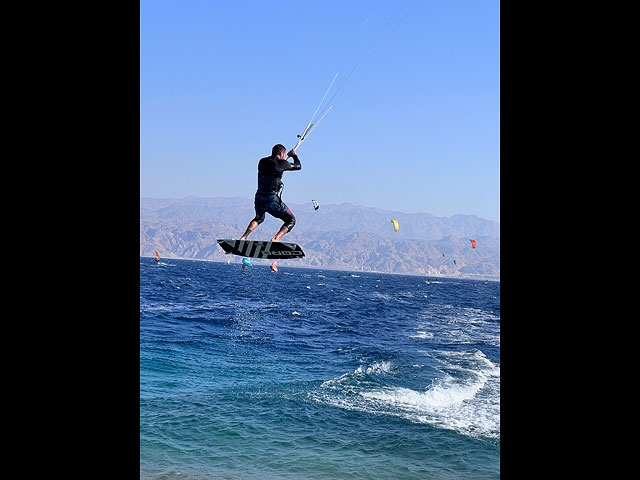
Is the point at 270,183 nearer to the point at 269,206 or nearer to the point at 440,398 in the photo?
the point at 269,206

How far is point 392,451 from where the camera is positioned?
13453 millimetres

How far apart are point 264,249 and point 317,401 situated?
12926mm

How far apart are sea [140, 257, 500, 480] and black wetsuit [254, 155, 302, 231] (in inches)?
47.7

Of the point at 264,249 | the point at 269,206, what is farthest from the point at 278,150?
the point at 264,249

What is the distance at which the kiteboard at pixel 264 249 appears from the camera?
5.35 m

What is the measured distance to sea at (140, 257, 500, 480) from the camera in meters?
12.9

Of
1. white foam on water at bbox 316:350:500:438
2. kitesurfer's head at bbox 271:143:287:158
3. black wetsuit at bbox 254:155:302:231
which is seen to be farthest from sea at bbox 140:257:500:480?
kitesurfer's head at bbox 271:143:287:158

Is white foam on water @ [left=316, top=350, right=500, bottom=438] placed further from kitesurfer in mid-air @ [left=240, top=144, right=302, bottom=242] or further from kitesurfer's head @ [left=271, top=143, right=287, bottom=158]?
kitesurfer's head @ [left=271, top=143, right=287, bottom=158]

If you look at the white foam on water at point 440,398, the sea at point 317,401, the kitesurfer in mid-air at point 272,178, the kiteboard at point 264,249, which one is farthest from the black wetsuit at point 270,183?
the white foam on water at point 440,398

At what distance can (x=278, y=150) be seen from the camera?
15.3 feet
